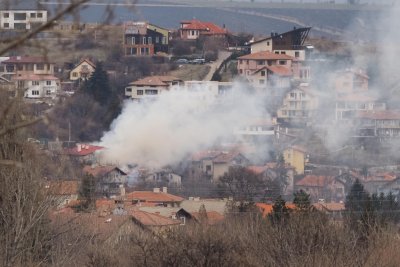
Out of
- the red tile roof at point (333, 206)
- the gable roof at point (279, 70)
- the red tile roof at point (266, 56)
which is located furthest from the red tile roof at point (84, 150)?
the red tile roof at point (266, 56)

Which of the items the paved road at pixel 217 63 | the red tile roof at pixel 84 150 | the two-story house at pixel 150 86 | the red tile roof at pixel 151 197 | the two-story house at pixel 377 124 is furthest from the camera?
the paved road at pixel 217 63

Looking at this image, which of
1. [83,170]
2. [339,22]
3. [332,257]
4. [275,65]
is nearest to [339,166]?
[83,170]

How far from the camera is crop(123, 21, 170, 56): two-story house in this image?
38.8 meters

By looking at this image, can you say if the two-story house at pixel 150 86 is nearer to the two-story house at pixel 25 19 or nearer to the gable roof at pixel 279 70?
the gable roof at pixel 279 70

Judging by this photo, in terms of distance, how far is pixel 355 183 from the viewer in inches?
933

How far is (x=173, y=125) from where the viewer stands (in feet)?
98.1

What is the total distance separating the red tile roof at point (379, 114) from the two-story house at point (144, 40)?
7497 mm

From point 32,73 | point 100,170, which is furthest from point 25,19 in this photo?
point 100,170

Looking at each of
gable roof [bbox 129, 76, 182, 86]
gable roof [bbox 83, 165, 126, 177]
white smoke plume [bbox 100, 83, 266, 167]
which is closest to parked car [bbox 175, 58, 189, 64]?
gable roof [bbox 129, 76, 182, 86]

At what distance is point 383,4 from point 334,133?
18713mm

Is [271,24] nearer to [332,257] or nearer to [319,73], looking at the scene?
[319,73]

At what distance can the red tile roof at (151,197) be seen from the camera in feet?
72.8

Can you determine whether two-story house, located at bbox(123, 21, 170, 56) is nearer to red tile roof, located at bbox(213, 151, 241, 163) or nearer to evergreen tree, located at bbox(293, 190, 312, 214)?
red tile roof, located at bbox(213, 151, 241, 163)

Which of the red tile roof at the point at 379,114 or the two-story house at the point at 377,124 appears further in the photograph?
the red tile roof at the point at 379,114
